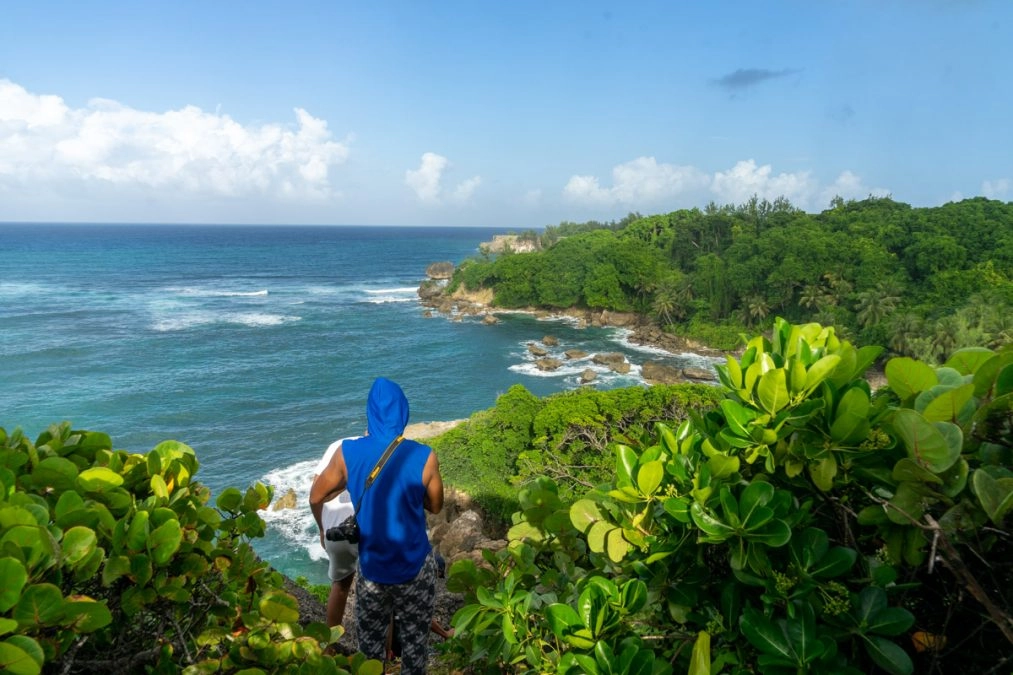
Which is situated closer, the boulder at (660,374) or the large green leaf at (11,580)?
the large green leaf at (11,580)

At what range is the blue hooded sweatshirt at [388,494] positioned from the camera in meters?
2.63

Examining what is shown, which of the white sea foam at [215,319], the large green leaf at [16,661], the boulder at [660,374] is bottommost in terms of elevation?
the boulder at [660,374]

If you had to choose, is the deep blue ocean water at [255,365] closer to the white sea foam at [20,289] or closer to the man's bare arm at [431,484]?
the white sea foam at [20,289]

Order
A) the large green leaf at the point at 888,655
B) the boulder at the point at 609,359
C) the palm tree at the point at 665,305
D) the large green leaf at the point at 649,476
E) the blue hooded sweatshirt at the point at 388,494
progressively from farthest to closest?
the palm tree at the point at 665,305 → the boulder at the point at 609,359 → the blue hooded sweatshirt at the point at 388,494 → the large green leaf at the point at 649,476 → the large green leaf at the point at 888,655

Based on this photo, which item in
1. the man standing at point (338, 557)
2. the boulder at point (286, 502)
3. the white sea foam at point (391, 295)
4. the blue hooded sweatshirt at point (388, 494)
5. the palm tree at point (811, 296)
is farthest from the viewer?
the white sea foam at point (391, 295)

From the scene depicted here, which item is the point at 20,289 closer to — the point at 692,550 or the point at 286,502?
the point at 286,502

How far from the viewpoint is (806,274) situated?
1642 inches

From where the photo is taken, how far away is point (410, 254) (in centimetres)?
11894

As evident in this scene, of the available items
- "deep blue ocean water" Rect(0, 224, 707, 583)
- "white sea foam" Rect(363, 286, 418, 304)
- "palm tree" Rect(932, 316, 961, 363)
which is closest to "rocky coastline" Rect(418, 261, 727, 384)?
"deep blue ocean water" Rect(0, 224, 707, 583)

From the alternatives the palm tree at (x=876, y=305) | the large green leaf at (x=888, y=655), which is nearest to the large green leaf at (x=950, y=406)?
the large green leaf at (x=888, y=655)

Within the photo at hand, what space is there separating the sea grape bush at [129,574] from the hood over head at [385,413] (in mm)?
797

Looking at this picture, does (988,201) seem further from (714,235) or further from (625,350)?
(625,350)

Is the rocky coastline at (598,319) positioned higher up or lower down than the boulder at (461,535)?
higher up

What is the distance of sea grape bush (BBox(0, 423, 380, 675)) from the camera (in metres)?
1.14
